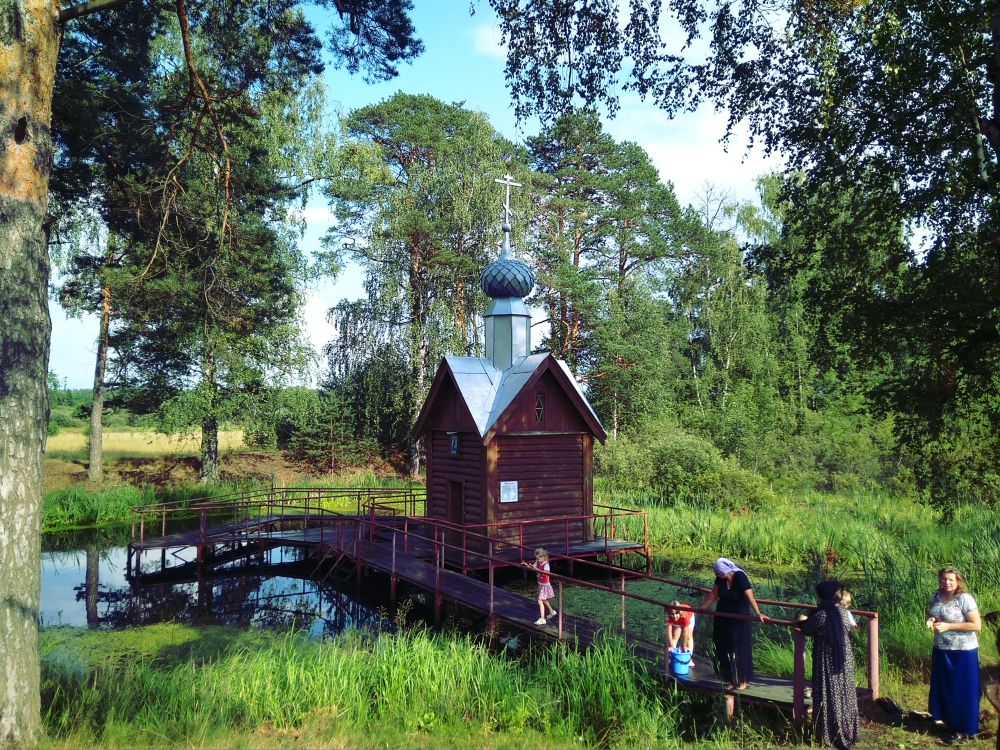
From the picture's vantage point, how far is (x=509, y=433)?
55.2 ft

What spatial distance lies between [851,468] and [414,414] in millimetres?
17935

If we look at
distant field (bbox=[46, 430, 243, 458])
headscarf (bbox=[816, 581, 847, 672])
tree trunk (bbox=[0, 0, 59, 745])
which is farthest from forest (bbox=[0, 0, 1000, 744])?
headscarf (bbox=[816, 581, 847, 672])

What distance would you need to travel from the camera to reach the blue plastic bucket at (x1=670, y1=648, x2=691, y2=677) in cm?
804

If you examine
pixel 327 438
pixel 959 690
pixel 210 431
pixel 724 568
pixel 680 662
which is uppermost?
pixel 210 431

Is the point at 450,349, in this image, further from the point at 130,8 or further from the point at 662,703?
the point at 662,703

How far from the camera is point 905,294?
38.6ft

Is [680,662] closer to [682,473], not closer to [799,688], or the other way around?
[799,688]

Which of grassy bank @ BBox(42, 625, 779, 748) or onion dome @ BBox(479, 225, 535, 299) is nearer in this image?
grassy bank @ BBox(42, 625, 779, 748)

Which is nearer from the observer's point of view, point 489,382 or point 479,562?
point 479,562

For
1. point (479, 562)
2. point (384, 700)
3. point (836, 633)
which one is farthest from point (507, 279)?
point (836, 633)

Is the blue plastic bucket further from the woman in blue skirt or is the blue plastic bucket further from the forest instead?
the forest

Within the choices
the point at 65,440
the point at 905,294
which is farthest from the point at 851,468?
the point at 65,440

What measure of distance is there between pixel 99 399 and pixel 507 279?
64.7 feet

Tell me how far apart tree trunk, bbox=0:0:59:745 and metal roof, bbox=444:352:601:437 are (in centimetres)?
1054
